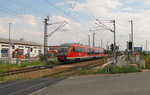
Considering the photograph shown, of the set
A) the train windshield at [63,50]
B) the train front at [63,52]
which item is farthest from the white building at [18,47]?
the train front at [63,52]

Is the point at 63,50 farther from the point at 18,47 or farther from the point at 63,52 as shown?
the point at 18,47

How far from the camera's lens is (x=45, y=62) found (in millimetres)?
35344

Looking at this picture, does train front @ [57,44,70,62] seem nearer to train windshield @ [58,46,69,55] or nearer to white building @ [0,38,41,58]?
train windshield @ [58,46,69,55]

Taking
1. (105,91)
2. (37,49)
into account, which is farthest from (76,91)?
(37,49)

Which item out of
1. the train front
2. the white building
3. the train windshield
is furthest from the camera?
the white building

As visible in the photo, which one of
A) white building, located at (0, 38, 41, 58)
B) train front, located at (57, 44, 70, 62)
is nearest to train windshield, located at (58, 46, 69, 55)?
train front, located at (57, 44, 70, 62)

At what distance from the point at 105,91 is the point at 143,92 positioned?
173 centimetres

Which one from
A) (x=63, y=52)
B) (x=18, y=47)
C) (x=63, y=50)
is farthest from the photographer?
(x=18, y=47)

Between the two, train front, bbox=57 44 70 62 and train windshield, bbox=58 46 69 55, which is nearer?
train front, bbox=57 44 70 62

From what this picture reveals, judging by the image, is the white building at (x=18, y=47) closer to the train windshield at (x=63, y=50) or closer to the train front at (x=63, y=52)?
the train windshield at (x=63, y=50)

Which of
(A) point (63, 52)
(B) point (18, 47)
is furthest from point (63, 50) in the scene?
(B) point (18, 47)

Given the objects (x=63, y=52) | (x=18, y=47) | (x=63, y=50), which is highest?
(x=18, y=47)

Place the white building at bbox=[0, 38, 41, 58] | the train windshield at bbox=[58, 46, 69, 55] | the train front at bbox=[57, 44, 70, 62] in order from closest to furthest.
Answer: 1. the train front at bbox=[57, 44, 70, 62]
2. the train windshield at bbox=[58, 46, 69, 55]
3. the white building at bbox=[0, 38, 41, 58]

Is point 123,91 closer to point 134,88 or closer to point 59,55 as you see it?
point 134,88
